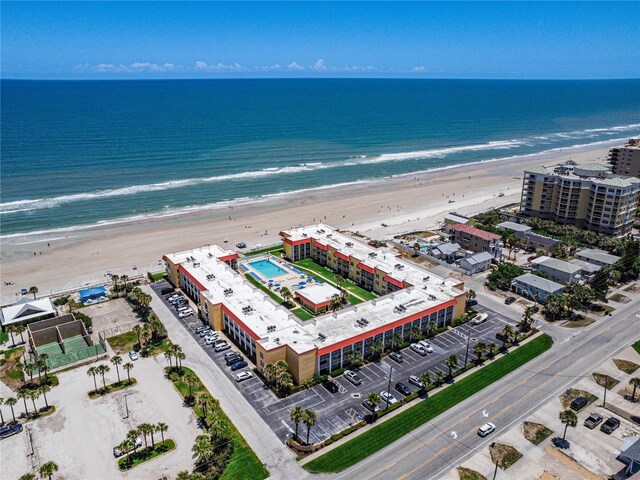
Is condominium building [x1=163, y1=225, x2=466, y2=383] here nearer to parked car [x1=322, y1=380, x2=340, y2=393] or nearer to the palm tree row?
parked car [x1=322, y1=380, x2=340, y2=393]

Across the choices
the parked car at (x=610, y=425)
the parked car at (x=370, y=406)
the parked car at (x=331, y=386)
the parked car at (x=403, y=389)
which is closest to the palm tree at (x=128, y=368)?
the parked car at (x=331, y=386)

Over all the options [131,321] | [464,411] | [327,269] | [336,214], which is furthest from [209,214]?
[464,411]

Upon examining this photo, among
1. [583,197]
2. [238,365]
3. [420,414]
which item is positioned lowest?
[420,414]

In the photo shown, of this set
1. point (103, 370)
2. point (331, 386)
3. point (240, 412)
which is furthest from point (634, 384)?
point (103, 370)

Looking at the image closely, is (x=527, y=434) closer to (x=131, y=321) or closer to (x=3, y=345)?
(x=131, y=321)

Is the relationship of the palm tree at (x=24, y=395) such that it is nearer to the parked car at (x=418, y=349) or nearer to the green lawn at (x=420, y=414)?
the green lawn at (x=420, y=414)

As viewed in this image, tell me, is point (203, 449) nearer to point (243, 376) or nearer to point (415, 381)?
point (243, 376)

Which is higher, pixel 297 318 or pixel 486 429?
pixel 297 318
